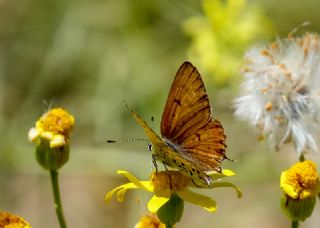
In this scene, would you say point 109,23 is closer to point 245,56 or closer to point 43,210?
point 43,210

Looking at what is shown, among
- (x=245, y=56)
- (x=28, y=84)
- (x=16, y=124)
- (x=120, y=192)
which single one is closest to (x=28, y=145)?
(x=16, y=124)

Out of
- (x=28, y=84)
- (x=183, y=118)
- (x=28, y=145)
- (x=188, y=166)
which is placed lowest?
(x=188, y=166)

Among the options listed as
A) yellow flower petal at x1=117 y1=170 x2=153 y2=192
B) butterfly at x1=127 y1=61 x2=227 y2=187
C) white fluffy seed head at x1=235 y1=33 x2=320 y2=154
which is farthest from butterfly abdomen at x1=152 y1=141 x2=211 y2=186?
white fluffy seed head at x1=235 y1=33 x2=320 y2=154

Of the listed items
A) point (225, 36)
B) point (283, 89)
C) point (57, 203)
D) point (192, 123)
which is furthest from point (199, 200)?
point (225, 36)

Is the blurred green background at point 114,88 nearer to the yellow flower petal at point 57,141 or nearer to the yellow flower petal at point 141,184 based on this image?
the yellow flower petal at point 57,141

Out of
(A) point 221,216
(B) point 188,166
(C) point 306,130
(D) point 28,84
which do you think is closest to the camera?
(B) point 188,166

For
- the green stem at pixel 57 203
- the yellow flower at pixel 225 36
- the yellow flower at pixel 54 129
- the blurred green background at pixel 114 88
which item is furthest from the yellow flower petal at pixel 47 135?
the yellow flower at pixel 225 36
